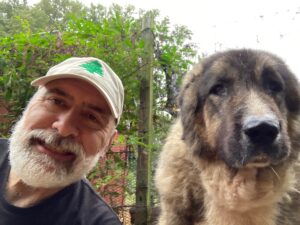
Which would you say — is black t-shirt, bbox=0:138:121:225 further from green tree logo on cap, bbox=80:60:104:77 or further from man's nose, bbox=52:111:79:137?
green tree logo on cap, bbox=80:60:104:77

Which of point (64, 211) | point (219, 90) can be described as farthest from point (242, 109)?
point (64, 211)

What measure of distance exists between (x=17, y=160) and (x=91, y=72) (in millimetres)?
647

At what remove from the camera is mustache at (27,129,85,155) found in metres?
1.88

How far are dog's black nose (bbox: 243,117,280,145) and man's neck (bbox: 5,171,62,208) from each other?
1148mm

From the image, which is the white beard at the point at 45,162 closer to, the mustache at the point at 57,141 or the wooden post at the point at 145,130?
the mustache at the point at 57,141

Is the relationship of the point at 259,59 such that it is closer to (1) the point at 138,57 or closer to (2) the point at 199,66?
(2) the point at 199,66

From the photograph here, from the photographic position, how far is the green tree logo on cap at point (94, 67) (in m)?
2.03

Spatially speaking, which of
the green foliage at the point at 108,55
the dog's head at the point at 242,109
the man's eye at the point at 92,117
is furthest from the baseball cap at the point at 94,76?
the green foliage at the point at 108,55

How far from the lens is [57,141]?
1.88 metres

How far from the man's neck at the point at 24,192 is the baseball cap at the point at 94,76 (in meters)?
0.58

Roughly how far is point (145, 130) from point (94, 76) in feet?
5.91

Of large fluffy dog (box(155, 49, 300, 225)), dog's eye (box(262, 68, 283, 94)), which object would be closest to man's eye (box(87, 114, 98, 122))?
large fluffy dog (box(155, 49, 300, 225))

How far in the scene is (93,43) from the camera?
11.0 feet

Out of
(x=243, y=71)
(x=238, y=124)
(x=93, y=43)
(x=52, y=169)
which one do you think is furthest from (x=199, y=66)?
(x=52, y=169)
